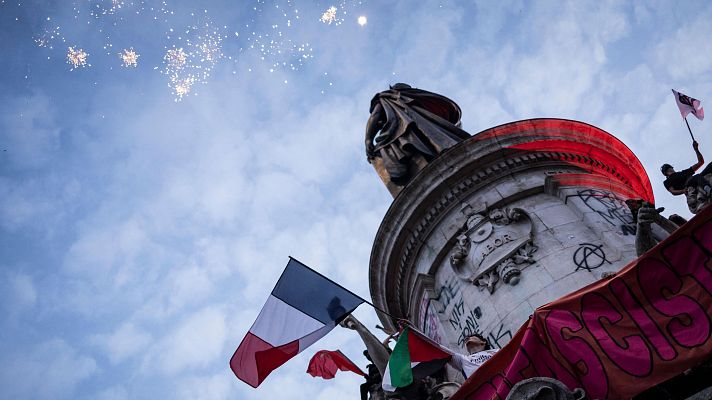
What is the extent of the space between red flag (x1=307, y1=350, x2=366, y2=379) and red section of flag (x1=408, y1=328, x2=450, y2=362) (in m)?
3.29

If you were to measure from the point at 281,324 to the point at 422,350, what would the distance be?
247 cm

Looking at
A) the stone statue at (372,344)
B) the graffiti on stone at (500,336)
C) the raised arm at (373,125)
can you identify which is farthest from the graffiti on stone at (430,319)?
the raised arm at (373,125)

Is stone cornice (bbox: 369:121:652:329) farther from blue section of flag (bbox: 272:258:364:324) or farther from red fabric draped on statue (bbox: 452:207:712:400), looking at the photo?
red fabric draped on statue (bbox: 452:207:712:400)

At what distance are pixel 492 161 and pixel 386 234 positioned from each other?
269cm

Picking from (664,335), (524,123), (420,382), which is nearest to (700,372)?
(664,335)

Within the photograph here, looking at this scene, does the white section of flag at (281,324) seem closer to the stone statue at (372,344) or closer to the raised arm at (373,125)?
the stone statue at (372,344)

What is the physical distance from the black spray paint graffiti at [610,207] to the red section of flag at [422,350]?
3852 mm

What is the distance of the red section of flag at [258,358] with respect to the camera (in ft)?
31.2

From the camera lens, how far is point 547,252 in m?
9.88

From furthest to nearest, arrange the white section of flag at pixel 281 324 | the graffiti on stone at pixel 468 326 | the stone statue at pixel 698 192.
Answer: the graffiti on stone at pixel 468 326
the white section of flag at pixel 281 324
the stone statue at pixel 698 192

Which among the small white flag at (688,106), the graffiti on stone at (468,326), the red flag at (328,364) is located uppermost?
the small white flag at (688,106)

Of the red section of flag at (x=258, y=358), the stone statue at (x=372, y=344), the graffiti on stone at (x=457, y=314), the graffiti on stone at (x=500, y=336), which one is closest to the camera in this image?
the graffiti on stone at (x=500, y=336)

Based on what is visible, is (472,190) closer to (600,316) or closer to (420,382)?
(420,382)

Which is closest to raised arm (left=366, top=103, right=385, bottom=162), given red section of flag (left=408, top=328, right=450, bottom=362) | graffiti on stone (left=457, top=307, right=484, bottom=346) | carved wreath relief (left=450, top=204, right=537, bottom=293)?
carved wreath relief (left=450, top=204, right=537, bottom=293)
